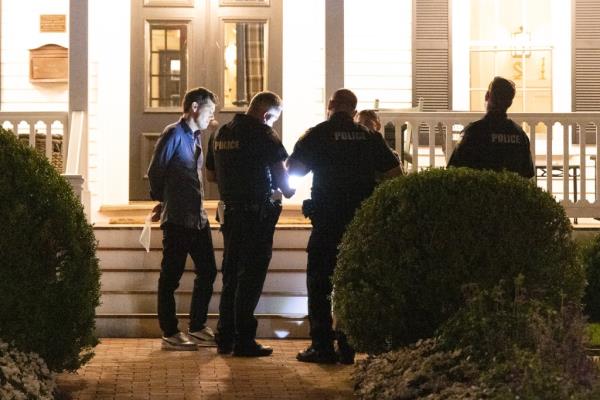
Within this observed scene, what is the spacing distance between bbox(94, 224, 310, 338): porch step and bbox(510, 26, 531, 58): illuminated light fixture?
368 cm

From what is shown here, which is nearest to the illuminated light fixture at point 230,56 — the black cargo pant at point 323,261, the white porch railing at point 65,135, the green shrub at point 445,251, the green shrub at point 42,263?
the white porch railing at point 65,135

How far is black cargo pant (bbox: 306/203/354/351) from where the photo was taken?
8.23 m

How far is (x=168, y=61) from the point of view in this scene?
12719mm

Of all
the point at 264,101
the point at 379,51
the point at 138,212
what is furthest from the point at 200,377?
the point at 379,51

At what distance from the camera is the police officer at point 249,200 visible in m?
8.45

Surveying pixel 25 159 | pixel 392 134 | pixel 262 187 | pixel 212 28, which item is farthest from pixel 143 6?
pixel 25 159

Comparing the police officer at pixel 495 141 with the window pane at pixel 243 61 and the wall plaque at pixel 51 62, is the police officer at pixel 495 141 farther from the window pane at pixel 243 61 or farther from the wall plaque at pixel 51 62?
the wall plaque at pixel 51 62

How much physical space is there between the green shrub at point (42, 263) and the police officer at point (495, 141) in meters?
3.04

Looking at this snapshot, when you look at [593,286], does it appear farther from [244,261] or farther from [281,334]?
[244,261]

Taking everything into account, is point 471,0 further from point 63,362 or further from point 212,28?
point 63,362

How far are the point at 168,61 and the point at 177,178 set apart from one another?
4.14m

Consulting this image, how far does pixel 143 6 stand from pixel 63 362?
256 inches

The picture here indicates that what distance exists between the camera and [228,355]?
28.1 ft

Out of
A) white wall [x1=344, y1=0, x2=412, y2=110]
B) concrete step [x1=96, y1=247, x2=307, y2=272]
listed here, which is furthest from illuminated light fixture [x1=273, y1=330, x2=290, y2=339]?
white wall [x1=344, y1=0, x2=412, y2=110]
